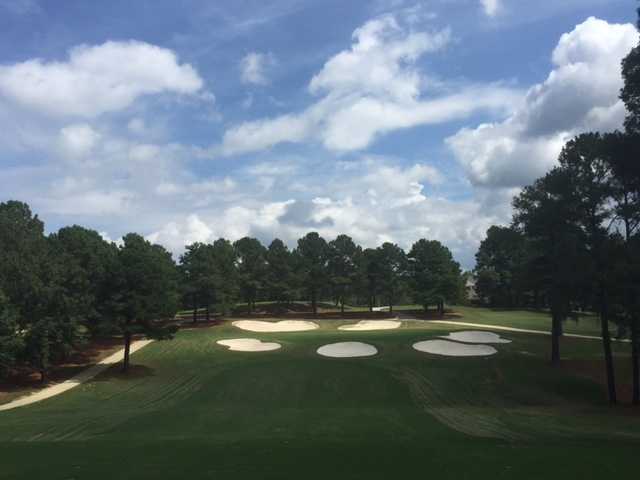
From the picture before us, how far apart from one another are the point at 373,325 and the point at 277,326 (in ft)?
38.3

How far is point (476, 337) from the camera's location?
44812 mm

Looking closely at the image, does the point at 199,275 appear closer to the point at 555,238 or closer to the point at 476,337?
the point at 476,337

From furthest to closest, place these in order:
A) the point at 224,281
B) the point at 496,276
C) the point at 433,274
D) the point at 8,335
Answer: the point at 496,276 < the point at 433,274 < the point at 224,281 < the point at 8,335

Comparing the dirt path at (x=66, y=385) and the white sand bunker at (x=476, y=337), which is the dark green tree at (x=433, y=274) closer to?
the white sand bunker at (x=476, y=337)

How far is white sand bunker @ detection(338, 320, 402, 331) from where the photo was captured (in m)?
58.8

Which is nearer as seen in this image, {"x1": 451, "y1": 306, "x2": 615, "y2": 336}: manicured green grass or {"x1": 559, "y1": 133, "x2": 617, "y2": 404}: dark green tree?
{"x1": 559, "y1": 133, "x2": 617, "y2": 404}: dark green tree

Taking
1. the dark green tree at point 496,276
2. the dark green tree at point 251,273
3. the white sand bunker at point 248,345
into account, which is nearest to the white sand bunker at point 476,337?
the white sand bunker at point 248,345

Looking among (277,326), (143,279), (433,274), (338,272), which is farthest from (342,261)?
(143,279)

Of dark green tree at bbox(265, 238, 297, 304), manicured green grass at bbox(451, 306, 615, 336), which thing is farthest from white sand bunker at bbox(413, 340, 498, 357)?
dark green tree at bbox(265, 238, 297, 304)

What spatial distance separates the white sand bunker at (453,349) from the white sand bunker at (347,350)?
3.93 m

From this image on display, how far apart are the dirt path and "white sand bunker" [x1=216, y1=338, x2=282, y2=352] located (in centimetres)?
863

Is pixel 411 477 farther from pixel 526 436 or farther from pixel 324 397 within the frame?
pixel 324 397

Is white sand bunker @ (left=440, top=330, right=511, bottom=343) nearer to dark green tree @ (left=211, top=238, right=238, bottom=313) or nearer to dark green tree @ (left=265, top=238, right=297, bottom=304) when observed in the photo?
dark green tree @ (left=211, top=238, right=238, bottom=313)

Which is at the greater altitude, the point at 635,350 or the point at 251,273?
the point at 251,273
